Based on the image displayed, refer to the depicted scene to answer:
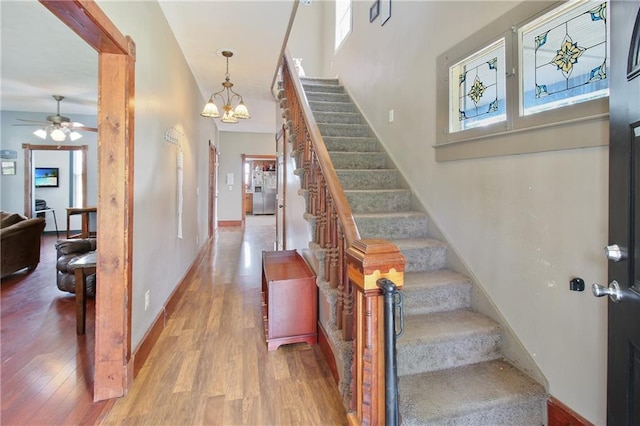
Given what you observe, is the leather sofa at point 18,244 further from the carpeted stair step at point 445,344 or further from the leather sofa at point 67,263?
the carpeted stair step at point 445,344

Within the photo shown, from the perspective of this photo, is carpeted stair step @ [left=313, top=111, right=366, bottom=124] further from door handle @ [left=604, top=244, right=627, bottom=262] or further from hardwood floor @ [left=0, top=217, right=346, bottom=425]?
door handle @ [left=604, top=244, right=627, bottom=262]

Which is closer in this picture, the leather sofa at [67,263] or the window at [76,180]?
the leather sofa at [67,263]

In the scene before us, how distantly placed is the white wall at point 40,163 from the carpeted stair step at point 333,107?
4.49 metres

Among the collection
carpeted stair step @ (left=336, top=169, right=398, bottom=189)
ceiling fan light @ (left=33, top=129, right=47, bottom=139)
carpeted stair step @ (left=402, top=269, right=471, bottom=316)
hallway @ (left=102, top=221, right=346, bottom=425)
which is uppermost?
ceiling fan light @ (left=33, top=129, right=47, bottom=139)

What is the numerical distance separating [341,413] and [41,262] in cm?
552

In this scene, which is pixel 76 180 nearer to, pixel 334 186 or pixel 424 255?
pixel 334 186

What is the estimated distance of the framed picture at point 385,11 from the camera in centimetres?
317

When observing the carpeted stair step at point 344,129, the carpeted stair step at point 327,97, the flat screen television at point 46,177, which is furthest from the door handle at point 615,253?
the flat screen television at point 46,177

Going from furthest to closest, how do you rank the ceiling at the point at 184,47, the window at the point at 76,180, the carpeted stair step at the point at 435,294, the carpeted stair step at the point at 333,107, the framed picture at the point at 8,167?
the window at the point at 76,180 < the framed picture at the point at 8,167 < the carpeted stair step at the point at 333,107 < the ceiling at the point at 184,47 < the carpeted stair step at the point at 435,294

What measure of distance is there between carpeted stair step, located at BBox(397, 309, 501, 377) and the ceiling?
2.66 metres

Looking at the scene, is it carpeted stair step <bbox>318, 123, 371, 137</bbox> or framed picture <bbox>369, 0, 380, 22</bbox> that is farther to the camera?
carpeted stair step <bbox>318, 123, 371, 137</bbox>

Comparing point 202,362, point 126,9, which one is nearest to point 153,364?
point 202,362

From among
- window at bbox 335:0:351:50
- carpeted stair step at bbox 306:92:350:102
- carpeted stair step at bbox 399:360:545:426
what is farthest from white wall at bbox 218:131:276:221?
carpeted stair step at bbox 399:360:545:426

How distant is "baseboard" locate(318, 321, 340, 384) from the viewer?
6.62 feet
